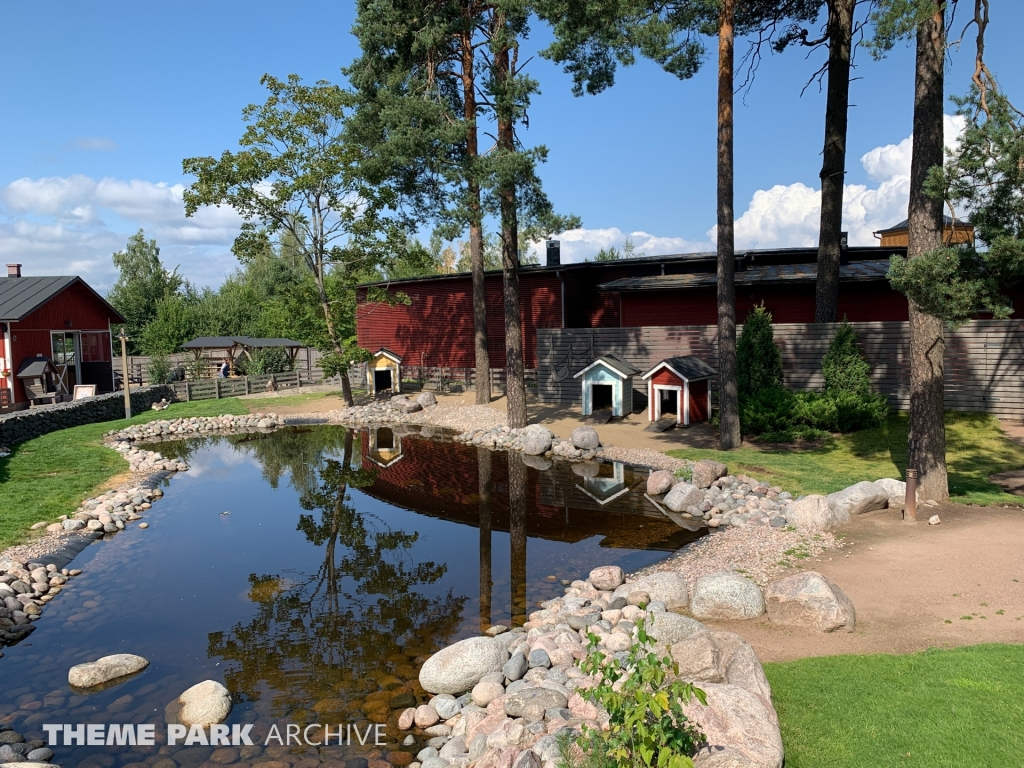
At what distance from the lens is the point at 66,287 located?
2456cm

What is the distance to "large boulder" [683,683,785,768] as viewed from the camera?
4.16 m

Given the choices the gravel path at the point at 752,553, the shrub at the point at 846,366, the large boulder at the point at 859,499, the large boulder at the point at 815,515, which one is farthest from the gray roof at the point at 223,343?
the large boulder at the point at 859,499

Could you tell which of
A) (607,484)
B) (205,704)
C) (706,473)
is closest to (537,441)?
(607,484)

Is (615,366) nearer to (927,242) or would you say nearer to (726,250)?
(726,250)

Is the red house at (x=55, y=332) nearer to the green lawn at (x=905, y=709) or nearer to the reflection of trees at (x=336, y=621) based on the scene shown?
the reflection of trees at (x=336, y=621)

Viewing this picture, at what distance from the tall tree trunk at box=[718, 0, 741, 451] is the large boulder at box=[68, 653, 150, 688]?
480 inches

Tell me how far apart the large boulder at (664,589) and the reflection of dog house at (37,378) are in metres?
21.8

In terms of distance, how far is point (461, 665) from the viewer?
6480 mm

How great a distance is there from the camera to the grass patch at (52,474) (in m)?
11.3

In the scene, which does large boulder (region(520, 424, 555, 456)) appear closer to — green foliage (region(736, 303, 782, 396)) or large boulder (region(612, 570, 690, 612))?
green foliage (region(736, 303, 782, 396))

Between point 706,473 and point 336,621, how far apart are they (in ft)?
23.8

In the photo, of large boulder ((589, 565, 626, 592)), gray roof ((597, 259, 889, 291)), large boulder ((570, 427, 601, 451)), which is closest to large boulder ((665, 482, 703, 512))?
large boulder ((589, 565, 626, 592))

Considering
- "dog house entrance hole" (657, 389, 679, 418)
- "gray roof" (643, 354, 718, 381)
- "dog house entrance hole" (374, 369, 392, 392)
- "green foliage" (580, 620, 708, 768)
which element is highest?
"gray roof" (643, 354, 718, 381)

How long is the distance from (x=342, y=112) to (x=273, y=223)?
14.3 feet
